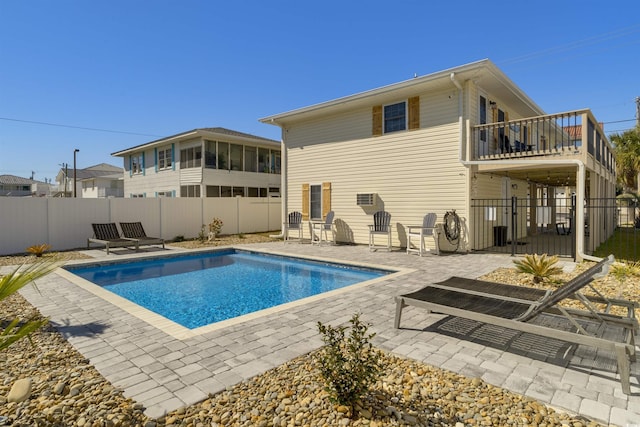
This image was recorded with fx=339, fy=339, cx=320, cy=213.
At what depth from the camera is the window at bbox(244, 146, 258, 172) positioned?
68.4 feet

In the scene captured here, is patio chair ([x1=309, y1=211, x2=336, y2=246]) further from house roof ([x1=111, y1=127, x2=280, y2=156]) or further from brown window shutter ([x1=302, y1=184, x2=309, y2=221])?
house roof ([x1=111, y1=127, x2=280, y2=156])

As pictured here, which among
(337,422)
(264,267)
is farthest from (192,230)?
(337,422)

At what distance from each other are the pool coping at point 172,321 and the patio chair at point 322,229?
2.46 metres

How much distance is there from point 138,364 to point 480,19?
1615 centimetres

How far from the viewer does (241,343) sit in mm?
3822

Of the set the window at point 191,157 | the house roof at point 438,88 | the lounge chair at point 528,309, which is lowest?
the lounge chair at point 528,309

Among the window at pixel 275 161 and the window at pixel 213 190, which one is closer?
the window at pixel 213 190

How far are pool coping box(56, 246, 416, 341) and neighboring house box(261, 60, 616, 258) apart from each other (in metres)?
3.26

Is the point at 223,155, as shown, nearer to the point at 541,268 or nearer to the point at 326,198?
the point at 326,198

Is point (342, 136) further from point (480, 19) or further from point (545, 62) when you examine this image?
point (545, 62)

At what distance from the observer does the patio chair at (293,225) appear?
575 inches

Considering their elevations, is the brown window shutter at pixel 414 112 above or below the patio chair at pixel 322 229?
above

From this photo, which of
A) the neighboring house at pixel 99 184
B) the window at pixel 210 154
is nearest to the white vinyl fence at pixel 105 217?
the window at pixel 210 154

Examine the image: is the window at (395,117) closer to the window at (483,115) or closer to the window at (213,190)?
the window at (483,115)
